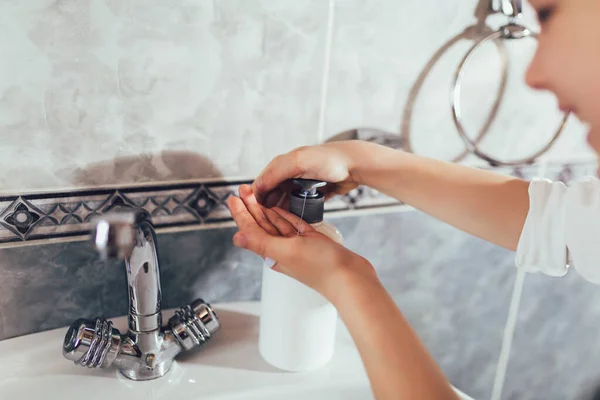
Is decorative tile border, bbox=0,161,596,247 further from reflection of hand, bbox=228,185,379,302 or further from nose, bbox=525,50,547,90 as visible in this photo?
nose, bbox=525,50,547,90

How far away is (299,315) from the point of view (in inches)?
21.3

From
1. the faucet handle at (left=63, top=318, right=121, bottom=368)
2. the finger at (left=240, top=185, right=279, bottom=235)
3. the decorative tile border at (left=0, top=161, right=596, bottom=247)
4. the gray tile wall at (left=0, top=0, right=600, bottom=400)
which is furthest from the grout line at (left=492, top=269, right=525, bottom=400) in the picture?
the faucet handle at (left=63, top=318, right=121, bottom=368)

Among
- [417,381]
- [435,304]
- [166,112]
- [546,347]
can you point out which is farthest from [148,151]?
[546,347]

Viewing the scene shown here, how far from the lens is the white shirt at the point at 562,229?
0.50 meters

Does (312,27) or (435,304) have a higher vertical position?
(312,27)

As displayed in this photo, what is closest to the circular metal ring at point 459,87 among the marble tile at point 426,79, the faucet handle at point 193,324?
the marble tile at point 426,79

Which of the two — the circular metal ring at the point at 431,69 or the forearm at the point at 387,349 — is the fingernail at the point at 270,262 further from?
the circular metal ring at the point at 431,69

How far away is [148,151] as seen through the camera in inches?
21.7

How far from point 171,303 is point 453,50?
429mm

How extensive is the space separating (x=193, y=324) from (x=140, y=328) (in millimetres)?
53

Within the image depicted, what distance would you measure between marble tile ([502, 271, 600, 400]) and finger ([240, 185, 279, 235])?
457mm

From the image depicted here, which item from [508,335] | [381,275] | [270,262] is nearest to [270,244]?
[270,262]

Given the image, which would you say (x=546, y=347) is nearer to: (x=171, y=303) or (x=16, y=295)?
(x=171, y=303)

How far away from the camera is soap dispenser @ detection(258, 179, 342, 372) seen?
1.69 ft
